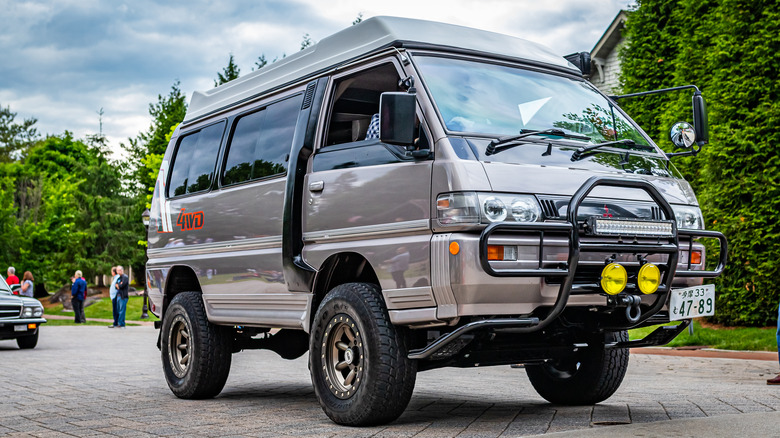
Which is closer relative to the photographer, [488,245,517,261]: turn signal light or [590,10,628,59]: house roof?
[488,245,517,261]: turn signal light

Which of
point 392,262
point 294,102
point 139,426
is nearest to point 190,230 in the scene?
point 294,102

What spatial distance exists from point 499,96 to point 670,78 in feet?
58.1

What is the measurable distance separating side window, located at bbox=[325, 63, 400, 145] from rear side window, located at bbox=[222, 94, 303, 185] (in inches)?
19.3

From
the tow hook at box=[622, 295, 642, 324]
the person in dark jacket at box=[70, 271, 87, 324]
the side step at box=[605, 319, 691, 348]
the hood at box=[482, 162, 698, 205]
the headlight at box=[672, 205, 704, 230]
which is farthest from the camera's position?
the person in dark jacket at box=[70, 271, 87, 324]

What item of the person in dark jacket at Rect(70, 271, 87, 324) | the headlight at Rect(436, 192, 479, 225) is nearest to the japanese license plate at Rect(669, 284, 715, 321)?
the headlight at Rect(436, 192, 479, 225)

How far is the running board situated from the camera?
554 centimetres

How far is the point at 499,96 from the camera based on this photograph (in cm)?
653

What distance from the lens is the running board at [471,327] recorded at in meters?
5.54

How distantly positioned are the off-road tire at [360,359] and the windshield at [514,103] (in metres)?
1.30

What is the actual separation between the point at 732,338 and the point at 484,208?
1086cm

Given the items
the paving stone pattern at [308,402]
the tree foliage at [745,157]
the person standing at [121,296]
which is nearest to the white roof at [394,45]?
the paving stone pattern at [308,402]

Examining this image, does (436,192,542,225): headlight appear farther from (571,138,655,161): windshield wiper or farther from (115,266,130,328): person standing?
(115,266,130,328): person standing

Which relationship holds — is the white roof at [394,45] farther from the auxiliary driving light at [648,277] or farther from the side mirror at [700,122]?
the auxiliary driving light at [648,277]

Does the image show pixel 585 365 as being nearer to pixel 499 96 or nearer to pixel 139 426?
pixel 499 96
